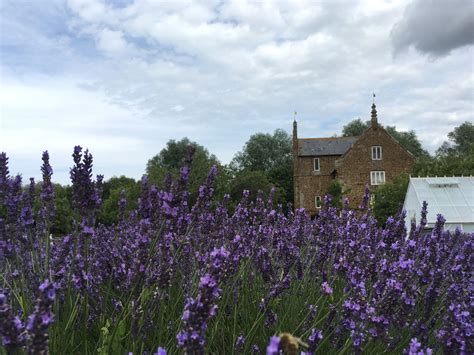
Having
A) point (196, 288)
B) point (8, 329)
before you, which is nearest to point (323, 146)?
point (196, 288)

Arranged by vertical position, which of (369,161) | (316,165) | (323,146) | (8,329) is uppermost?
(323,146)

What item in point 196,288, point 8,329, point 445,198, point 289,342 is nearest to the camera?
point 289,342

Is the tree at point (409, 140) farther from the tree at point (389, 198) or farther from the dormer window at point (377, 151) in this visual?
the tree at point (389, 198)

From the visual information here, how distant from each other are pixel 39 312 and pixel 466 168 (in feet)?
104

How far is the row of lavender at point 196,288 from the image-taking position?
2.13 meters

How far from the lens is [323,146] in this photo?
42.8m

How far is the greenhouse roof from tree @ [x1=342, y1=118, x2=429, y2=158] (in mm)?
39060

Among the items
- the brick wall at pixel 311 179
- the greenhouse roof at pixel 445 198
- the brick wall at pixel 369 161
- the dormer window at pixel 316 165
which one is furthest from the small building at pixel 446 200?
the dormer window at pixel 316 165

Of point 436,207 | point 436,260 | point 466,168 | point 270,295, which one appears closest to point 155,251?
point 270,295

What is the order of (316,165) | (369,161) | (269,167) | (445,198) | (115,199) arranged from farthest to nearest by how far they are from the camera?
(269,167)
(316,165)
(369,161)
(115,199)
(445,198)

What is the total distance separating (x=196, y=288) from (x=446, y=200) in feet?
54.7

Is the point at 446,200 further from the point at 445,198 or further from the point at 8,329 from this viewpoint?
the point at 8,329

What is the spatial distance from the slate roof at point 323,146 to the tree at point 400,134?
53.2ft

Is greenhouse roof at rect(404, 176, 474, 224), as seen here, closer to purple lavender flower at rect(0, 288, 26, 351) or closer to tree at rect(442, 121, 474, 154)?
purple lavender flower at rect(0, 288, 26, 351)
